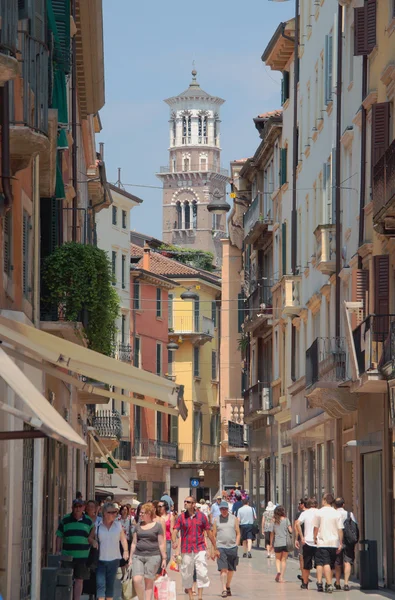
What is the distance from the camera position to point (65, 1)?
25047 millimetres

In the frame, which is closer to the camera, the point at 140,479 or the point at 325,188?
the point at 325,188

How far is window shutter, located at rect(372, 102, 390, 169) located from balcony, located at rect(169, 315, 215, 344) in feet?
215

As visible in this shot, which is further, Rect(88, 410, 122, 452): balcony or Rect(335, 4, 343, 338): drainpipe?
Rect(88, 410, 122, 452): balcony

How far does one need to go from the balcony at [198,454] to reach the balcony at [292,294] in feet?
155

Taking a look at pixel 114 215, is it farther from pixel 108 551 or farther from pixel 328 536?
pixel 108 551

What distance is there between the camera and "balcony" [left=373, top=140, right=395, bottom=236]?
79.6 feet

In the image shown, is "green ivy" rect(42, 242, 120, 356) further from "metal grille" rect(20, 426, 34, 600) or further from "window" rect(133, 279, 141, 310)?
"window" rect(133, 279, 141, 310)

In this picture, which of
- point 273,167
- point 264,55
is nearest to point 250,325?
point 273,167

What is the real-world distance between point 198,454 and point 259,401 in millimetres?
40036

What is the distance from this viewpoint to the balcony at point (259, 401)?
51.6 metres

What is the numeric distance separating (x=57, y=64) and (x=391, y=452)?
9.64 meters

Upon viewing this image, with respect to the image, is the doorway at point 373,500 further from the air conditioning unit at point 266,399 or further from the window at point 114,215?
the window at point 114,215

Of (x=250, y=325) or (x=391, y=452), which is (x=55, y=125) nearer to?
(x=391, y=452)

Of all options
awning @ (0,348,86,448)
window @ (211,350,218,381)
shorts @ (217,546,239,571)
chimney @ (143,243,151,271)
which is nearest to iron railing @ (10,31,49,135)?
awning @ (0,348,86,448)
